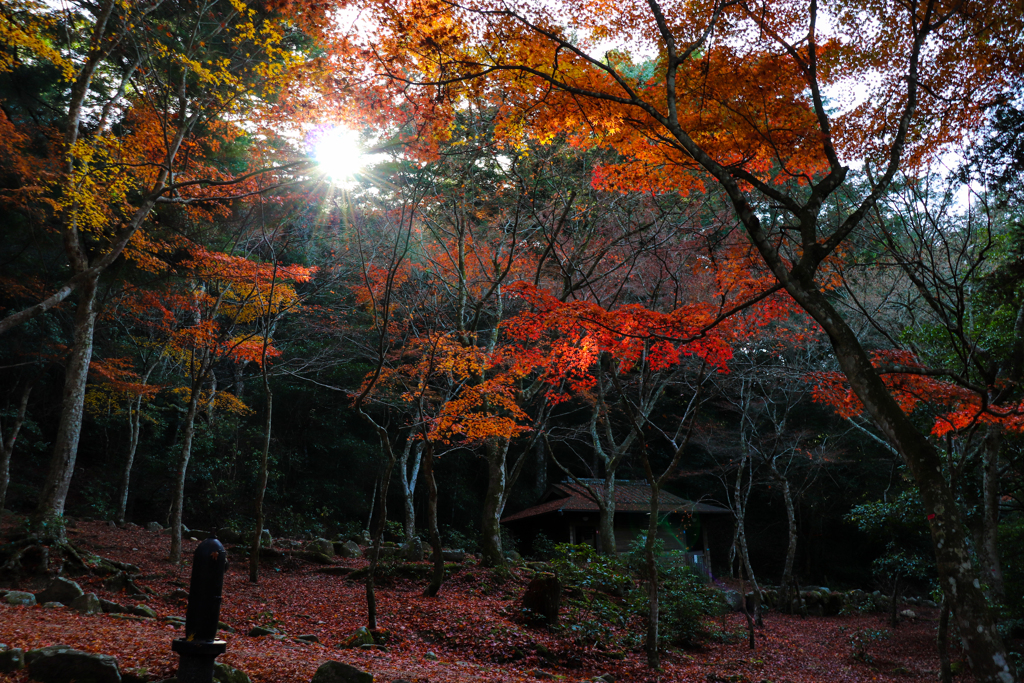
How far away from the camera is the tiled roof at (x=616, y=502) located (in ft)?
64.1

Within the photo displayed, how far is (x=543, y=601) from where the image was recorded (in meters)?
9.03

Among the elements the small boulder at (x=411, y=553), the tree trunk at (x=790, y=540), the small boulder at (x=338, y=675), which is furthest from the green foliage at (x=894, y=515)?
the small boulder at (x=338, y=675)

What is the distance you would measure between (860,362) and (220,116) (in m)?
13.0

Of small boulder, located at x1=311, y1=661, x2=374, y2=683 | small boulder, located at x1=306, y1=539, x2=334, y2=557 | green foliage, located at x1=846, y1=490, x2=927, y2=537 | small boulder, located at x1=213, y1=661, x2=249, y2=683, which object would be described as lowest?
small boulder, located at x1=306, y1=539, x2=334, y2=557

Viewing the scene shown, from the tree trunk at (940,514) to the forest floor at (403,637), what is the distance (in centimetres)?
409

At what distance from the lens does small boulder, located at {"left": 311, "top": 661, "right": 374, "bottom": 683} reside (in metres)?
4.30

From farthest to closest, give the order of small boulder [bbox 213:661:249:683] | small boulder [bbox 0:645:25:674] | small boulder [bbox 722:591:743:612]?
small boulder [bbox 722:591:743:612]
small boulder [bbox 213:661:249:683]
small boulder [bbox 0:645:25:674]

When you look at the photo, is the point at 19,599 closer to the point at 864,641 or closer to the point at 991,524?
the point at 991,524

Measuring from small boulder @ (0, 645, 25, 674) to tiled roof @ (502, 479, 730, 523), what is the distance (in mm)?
16166

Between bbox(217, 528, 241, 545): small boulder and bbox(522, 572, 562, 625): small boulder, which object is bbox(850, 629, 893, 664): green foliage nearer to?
bbox(522, 572, 562, 625): small boulder

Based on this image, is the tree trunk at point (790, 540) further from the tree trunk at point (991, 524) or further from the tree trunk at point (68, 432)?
the tree trunk at point (68, 432)

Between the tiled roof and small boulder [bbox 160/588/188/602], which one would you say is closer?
small boulder [bbox 160/588/188/602]

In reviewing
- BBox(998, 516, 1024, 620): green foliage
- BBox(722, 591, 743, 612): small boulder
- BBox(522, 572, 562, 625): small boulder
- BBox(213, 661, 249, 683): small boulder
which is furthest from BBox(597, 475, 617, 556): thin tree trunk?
BBox(213, 661, 249, 683): small boulder

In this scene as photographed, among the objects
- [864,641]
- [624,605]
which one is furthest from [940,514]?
[864,641]
